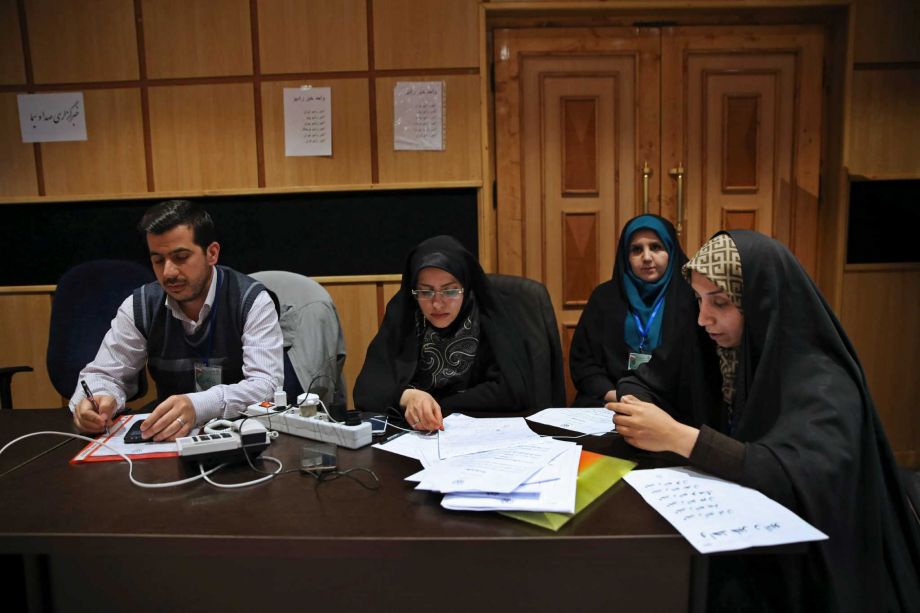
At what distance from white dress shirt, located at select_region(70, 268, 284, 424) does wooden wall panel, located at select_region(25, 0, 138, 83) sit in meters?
1.91

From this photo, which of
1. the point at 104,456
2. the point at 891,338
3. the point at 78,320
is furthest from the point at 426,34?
Answer: the point at 891,338

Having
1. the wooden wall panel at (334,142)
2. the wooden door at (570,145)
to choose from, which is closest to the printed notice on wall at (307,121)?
the wooden wall panel at (334,142)

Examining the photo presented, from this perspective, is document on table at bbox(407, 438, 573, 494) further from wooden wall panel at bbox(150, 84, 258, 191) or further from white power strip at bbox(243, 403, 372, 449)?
wooden wall panel at bbox(150, 84, 258, 191)

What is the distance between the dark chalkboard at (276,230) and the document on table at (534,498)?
2.18 metres

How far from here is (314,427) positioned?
1412 mm

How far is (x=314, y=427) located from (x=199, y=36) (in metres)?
2.61

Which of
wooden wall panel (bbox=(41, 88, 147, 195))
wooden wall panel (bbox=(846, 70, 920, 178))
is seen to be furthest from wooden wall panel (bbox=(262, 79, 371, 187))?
wooden wall panel (bbox=(846, 70, 920, 178))

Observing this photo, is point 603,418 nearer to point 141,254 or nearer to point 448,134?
point 448,134

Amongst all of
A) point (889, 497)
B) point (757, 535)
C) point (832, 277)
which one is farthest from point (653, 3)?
point (757, 535)

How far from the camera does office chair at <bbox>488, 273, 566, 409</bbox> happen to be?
7.34 feet

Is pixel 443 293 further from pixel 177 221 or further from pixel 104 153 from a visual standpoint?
pixel 104 153

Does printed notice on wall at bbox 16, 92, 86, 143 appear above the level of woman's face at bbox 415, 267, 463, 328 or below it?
A: above

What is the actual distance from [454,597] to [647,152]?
2.77 m

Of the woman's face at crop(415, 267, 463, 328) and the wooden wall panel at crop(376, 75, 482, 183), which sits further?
the wooden wall panel at crop(376, 75, 482, 183)
